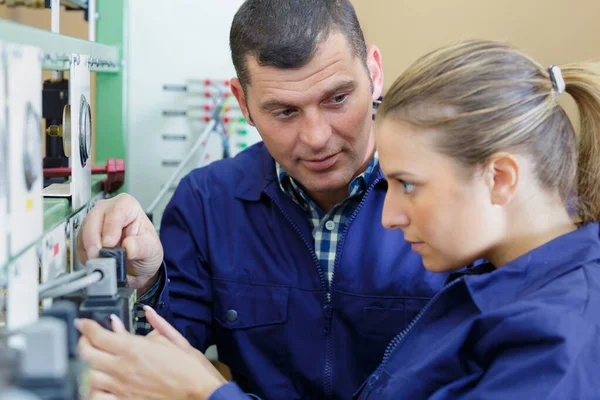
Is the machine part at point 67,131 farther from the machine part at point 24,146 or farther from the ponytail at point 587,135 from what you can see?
the ponytail at point 587,135

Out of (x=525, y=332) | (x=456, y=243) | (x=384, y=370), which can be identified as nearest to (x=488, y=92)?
(x=456, y=243)

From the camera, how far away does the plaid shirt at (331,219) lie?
145 cm

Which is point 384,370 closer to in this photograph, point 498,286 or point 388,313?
point 498,286

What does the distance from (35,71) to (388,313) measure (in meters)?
0.87

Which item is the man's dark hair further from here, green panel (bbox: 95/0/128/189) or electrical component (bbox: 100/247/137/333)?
green panel (bbox: 95/0/128/189)

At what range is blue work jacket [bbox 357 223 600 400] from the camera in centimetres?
84

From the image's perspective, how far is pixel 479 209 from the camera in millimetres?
975

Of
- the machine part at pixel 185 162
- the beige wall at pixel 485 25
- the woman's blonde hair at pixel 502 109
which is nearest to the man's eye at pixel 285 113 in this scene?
the woman's blonde hair at pixel 502 109

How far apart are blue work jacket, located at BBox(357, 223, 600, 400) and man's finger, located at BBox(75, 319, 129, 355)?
401 mm

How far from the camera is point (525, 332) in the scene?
33.8 inches

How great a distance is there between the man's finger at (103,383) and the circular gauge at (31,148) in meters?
0.28

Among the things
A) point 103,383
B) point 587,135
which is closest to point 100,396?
point 103,383

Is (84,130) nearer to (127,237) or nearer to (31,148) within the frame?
(127,237)

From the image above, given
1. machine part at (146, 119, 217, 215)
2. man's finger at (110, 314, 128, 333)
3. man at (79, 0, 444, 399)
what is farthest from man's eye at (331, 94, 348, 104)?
machine part at (146, 119, 217, 215)
